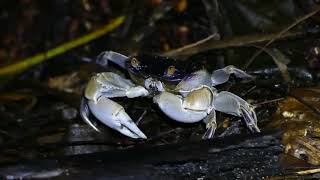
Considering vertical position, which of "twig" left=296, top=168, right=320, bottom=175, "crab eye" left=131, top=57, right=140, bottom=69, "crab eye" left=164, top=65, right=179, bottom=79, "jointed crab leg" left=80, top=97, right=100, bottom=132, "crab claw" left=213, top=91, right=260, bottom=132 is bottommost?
"twig" left=296, top=168, right=320, bottom=175

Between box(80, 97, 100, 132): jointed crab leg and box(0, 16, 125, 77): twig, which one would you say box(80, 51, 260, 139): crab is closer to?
box(80, 97, 100, 132): jointed crab leg

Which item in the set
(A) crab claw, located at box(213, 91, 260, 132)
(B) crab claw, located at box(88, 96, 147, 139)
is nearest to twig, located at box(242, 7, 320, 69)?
(A) crab claw, located at box(213, 91, 260, 132)

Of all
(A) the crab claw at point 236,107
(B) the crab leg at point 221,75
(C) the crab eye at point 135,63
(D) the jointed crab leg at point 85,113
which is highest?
(C) the crab eye at point 135,63

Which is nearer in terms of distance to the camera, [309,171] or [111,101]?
[309,171]

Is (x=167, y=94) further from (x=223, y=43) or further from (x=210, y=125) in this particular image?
(x=223, y=43)

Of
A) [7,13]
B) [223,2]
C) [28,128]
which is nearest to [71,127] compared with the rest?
[28,128]

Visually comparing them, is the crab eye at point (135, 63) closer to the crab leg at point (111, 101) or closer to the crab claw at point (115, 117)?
the crab leg at point (111, 101)

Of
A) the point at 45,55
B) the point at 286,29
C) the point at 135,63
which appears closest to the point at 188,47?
the point at 286,29

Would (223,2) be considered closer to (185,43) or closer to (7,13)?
(185,43)

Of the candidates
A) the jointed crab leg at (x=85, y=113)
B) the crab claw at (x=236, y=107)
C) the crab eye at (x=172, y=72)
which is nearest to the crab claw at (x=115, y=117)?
the jointed crab leg at (x=85, y=113)
